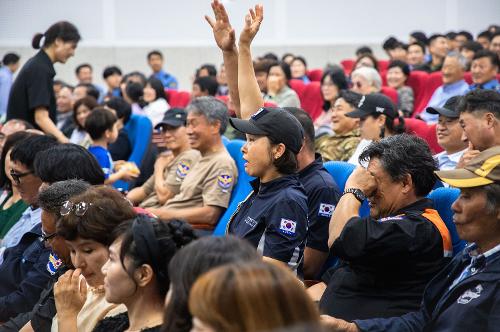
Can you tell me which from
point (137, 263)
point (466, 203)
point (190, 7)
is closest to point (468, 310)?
point (466, 203)

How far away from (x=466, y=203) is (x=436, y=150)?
7.81ft

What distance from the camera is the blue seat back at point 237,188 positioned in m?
3.68

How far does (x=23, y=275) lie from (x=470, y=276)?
1731 millimetres

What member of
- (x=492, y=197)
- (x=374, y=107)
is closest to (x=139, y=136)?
(x=374, y=107)

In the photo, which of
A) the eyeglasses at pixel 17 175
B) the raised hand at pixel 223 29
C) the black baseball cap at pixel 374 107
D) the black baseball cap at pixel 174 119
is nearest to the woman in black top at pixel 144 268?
the raised hand at pixel 223 29

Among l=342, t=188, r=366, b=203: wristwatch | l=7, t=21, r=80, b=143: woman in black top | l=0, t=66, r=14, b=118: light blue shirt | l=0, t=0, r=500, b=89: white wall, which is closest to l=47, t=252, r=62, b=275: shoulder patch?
l=342, t=188, r=366, b=203: wristwatch

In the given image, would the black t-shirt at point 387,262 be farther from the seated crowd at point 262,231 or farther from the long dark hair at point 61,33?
the long dark hair at point 61,33

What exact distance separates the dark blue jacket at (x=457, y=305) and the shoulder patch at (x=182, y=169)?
2.30 m

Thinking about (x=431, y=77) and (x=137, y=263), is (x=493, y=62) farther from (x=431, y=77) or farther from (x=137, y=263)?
(x=137, y=263)

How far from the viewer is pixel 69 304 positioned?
2367 mm

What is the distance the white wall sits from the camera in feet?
38.8

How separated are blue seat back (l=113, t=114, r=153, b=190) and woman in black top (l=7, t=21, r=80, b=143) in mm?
623

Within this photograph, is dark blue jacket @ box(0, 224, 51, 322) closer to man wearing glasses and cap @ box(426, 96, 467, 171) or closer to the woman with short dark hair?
the woman with short dark hair

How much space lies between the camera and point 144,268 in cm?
198
